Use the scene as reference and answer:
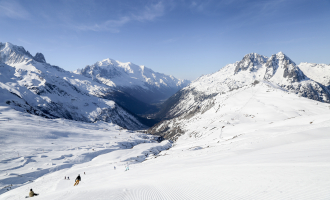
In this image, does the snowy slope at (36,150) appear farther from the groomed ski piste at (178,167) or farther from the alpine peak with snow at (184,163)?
the alpine peak with snow at (184,163)

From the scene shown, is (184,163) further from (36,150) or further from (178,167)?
(36,150)

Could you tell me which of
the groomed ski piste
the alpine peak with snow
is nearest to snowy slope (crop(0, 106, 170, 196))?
the groomed ski piste

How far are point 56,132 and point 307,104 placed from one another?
433 feet

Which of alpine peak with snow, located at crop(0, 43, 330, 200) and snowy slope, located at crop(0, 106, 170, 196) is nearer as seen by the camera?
alpine peak with snow, located at crop(0, 43, 330, 200)

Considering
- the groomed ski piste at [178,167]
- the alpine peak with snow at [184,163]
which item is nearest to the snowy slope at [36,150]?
the groomed ski piste at [178,167]

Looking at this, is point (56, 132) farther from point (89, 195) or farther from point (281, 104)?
point (281, 104)

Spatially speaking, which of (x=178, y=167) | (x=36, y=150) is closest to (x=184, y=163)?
(x=178, y=167)

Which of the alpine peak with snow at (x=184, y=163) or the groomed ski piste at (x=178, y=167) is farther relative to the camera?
the alpine peak with snow at (x=184, y=163)

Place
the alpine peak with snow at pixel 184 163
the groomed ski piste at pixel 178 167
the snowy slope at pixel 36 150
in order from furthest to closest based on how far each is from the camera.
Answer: the snowy slope at pixel 36 150 → the alpine peak with snow at pixel 184 163 → the groomed ski piste at pixel 178 167

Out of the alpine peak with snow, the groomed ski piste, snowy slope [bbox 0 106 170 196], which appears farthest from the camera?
snowy slope [bbox 0 106 170 196]

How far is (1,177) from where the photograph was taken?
30312mm

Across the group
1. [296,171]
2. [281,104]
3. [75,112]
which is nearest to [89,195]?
[296,171]

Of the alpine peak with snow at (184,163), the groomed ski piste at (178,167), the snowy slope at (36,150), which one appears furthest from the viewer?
the snowy slope at (36,150)

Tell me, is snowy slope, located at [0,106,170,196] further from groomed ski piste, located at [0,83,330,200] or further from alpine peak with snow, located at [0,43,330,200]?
alpine peak with snow, located at [0,43,330,200]
